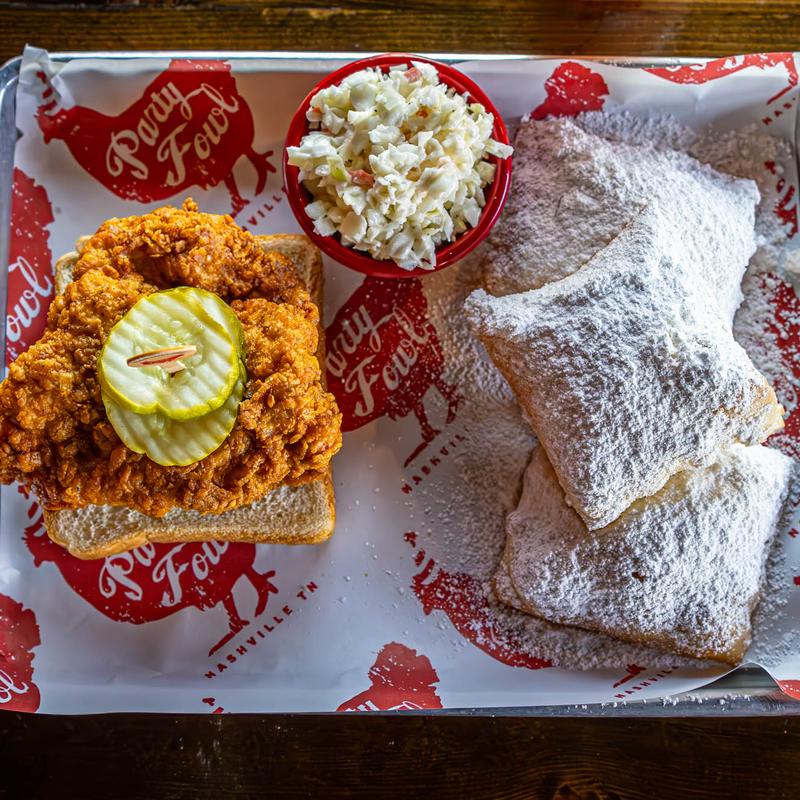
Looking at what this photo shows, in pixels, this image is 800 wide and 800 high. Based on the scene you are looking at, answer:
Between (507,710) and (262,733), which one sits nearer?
(507,710)

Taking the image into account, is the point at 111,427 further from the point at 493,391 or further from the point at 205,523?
the point at 493,391

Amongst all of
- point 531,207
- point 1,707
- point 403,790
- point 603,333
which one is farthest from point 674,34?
point 1,707

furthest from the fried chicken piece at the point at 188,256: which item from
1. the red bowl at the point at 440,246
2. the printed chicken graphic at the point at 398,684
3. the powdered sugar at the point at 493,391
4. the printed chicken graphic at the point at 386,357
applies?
the printed chicken graphic at the point at 398,684

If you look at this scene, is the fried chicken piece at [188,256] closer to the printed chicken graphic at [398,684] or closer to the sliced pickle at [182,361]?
the sliced pickle at [182,361]

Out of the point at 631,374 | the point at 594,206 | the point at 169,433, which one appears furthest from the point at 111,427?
the point at 594,206

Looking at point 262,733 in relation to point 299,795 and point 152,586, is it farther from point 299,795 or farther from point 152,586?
point 152,586
